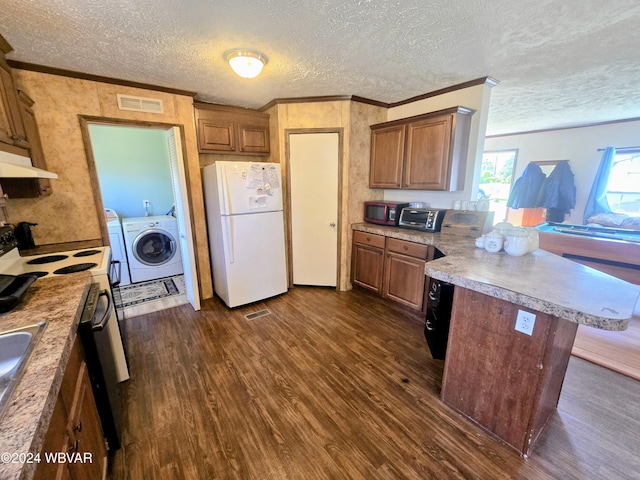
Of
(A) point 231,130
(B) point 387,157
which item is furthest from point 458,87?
(A) point 231,130

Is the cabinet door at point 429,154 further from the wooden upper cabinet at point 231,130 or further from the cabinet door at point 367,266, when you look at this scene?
the wooden upper cabinet at point 231,130

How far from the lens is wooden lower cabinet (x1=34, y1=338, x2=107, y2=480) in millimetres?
779

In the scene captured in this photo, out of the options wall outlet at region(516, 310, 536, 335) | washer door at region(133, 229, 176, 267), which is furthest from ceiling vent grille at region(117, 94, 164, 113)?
wall outlet at region(516, 310, 536, 335)

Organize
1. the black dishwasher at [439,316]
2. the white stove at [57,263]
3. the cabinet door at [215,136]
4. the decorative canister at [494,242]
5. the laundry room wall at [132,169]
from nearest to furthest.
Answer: the white stove at [57,263] < the decorative canister at [494,242] < the black dishwasher at [439,316] < the cabinet door at [215,136] < the laundry room wall at [132,169]

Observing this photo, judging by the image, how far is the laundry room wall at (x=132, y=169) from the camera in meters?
4.00

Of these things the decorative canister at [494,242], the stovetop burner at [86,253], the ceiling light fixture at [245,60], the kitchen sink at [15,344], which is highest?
the ceiling light fixture at [245,60]

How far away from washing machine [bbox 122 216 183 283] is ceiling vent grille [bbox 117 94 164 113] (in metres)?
1.71

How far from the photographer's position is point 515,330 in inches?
56.0

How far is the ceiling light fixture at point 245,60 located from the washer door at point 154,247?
9.21ft

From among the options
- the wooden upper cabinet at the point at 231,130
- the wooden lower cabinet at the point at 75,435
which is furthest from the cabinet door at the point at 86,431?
the wooden upper cabinet at the point at 231,130

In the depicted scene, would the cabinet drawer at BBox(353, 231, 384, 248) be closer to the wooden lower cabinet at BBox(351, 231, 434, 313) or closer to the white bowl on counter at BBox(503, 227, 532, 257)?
the wooden lower cabinet at BBox(351, 231, 434, 313)

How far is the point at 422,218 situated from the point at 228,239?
216 centimetres

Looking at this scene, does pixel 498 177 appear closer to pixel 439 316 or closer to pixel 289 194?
pixel 289 194

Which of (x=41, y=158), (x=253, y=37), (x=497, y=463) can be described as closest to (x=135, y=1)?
(x=253, y=37)
